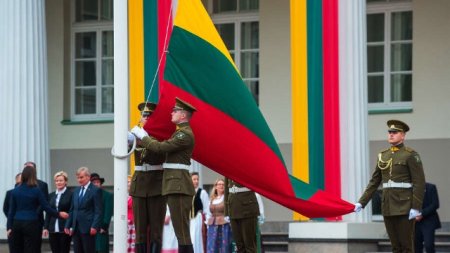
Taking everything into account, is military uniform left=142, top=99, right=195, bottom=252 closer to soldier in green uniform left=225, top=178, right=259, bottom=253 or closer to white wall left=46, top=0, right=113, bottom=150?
soldier in green uniform left=225, top=178, right=259, bottom=253

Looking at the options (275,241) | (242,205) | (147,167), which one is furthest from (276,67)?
(147,167)

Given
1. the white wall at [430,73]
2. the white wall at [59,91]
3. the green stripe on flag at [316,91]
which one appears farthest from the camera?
the white wall at [59,91]

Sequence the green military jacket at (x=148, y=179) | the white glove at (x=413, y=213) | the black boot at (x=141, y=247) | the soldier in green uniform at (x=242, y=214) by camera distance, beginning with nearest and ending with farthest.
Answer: the black boot at (x=141, y=247), the green military jacket at (x=148, y=179), the white glove at (x=413, y=213), the soldier in green uniform at (x=242, y=214)

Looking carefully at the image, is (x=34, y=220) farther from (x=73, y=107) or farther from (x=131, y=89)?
(x=73, y=107)

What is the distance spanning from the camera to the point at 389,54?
23578mm

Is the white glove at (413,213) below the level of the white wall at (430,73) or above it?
below

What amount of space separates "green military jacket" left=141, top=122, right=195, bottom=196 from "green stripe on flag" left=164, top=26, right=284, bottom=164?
44cm

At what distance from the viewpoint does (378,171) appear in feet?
50.3

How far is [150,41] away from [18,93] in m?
2.66

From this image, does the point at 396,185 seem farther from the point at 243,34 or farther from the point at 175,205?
the point at 243,34

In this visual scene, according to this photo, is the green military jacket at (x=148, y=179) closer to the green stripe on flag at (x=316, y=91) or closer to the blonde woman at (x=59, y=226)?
the blonde woman at (x=59, y=226)

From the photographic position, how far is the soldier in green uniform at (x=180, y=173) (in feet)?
42.1

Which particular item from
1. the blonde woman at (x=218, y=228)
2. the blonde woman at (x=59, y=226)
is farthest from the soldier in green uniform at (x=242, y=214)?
the blonde woman at (x=59, y=226)

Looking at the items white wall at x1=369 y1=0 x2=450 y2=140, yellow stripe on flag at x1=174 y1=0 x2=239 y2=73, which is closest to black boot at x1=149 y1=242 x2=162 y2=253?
yellow stripe on flag at x1=174 y1=0 x2=239 y2=73
